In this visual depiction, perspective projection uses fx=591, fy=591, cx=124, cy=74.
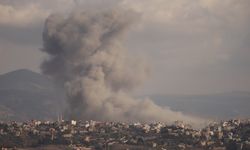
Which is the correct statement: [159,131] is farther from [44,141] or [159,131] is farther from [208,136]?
[44,141]

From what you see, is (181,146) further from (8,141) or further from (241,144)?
(8,141)

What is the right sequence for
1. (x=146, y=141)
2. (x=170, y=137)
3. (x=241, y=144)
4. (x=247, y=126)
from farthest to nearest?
(x=247, y=126), (x=170, y=137), (x=146, y=141), (x=241, y=144)

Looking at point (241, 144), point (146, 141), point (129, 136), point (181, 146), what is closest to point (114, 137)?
point (129, 136)

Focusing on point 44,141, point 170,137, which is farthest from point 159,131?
point 44,141

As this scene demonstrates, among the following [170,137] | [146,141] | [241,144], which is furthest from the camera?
[170,137]

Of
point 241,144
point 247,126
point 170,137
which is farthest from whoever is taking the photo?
point 247,126

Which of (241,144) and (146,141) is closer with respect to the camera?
(241,144)
